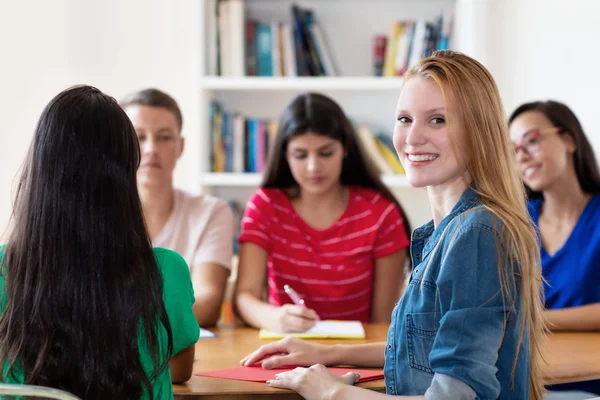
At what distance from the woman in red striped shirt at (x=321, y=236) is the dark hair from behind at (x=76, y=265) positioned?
1.15 m

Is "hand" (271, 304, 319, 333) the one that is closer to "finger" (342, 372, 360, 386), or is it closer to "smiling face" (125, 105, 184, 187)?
"finger" (342, 372, 360, 386)

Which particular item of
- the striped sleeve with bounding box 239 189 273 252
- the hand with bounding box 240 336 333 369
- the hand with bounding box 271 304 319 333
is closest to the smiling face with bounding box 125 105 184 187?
the striped sleeve with bounding box 239 189 273 252

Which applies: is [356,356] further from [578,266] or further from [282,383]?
[578,266]

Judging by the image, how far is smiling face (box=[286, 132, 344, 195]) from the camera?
245 cm

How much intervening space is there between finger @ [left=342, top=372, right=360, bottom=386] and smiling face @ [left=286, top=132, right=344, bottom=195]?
101cm

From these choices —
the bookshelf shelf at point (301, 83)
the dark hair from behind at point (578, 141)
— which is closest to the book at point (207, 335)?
the dark hair from behind at point (578, 141)

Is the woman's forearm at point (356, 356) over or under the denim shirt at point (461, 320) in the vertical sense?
under

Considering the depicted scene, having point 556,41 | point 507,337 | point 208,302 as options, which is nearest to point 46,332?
point 507,337

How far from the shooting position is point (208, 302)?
2.24 m

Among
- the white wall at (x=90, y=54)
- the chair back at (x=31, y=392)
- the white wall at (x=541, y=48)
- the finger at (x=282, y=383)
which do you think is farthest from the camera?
the white wall at (x=90, y=54)

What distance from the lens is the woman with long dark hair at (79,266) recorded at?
1.24m

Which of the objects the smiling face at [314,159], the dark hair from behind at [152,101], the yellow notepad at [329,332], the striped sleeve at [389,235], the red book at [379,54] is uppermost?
the red book at [379,54]

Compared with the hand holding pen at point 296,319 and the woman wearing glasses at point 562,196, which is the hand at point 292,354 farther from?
the woman wearing glasses at point 562,196

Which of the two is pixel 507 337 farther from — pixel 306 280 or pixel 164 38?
pixel 164 38
